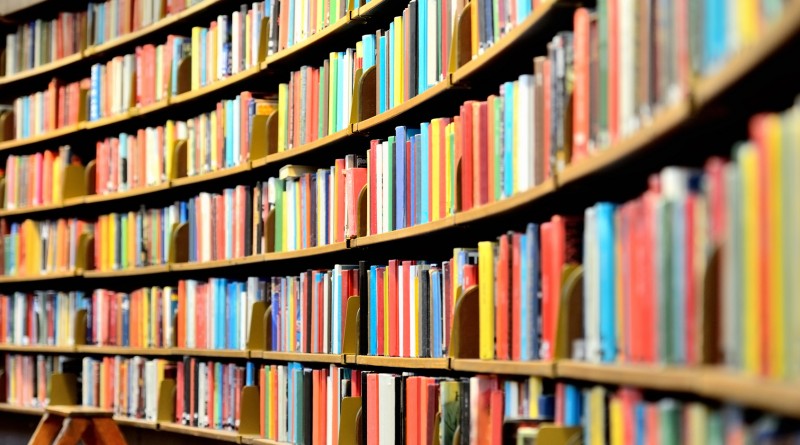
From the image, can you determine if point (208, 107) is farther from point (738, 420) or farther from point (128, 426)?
point (738, 420)

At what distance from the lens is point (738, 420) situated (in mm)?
1641

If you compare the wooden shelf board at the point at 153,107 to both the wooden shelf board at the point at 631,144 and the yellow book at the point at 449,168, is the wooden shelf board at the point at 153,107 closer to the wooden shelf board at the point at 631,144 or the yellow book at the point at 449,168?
the yellow book at the point at 449,168

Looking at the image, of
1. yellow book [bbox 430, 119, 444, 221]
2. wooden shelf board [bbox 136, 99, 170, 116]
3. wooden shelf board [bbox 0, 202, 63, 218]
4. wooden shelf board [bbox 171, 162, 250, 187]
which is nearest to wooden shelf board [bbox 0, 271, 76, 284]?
wooden shelf board [bbox 0, 202, 63, 218]

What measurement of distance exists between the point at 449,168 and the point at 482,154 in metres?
0.25

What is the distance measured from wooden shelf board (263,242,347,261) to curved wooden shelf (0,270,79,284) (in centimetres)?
163

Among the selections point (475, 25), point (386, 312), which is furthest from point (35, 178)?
point (475, 25)

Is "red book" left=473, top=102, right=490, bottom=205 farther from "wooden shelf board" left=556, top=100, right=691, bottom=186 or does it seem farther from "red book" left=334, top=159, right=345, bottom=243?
"red book" left=334, top=159, right=345, bottom=243

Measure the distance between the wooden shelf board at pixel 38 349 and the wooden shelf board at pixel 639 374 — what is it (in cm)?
372

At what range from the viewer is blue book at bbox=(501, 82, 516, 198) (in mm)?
2781

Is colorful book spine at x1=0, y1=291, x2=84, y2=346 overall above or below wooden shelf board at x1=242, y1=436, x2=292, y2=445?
above

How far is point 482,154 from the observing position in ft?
9.71

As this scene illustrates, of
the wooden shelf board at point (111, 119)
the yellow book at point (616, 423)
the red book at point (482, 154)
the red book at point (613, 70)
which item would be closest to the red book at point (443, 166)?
the red book at point (482, 154)

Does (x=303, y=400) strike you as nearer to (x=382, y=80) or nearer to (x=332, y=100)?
(x=332, y=100)

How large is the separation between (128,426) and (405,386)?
245 centimetres
